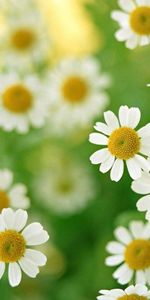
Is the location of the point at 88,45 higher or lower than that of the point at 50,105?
higher

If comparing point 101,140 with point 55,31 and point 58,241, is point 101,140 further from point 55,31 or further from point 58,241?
point 55,31

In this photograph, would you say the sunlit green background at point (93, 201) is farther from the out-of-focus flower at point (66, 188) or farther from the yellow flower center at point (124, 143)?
the yellow flower center at point (124, 143)

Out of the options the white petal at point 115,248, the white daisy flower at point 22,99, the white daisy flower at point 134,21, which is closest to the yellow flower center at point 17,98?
the white daisy flower at point 22,99

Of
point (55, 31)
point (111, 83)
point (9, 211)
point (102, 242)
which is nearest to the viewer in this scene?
point (9, 211)

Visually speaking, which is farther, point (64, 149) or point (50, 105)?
point (64, 149)

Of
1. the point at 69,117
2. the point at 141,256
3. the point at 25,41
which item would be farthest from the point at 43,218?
the point at 141,256

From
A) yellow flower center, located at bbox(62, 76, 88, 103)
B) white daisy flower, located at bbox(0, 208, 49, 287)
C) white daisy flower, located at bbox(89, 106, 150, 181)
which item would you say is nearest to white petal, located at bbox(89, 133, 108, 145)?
white daisy flower, located at bbox(89, 106, 150, 181)

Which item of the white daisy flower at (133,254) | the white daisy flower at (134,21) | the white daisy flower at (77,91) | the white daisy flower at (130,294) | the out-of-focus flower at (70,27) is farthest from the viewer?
the out-of-focus flower at (70,27)

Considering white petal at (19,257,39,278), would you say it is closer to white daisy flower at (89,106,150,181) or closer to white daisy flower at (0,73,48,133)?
white daisy flower at (89,106,150,181)

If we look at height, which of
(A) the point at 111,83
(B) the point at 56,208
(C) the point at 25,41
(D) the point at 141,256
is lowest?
(D) the point at 141,256
